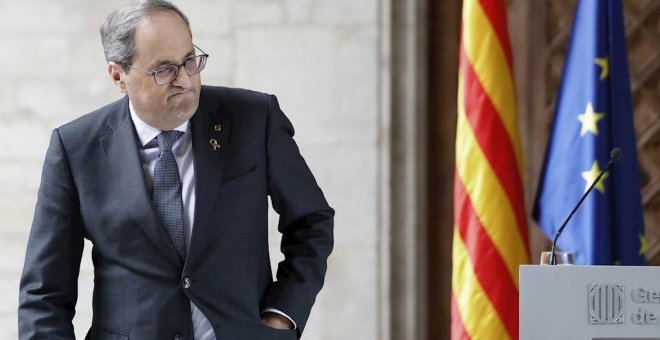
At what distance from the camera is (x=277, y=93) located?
4.52 m

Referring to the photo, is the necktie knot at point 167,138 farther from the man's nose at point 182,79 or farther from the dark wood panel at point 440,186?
the dark wood panel at point 440,186

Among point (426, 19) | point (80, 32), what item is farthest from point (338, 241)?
point (80, 32)

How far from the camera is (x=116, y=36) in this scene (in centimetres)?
247

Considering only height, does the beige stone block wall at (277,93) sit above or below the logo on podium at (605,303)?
above

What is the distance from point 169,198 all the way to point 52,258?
0.33 meters

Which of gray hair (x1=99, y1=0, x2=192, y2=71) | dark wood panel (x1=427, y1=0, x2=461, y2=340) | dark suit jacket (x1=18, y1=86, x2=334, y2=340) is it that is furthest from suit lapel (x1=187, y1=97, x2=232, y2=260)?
dark wood panel (x1=427, y1=0, x2=461, y2=340)

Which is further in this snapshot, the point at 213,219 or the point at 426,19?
the point at 426,19

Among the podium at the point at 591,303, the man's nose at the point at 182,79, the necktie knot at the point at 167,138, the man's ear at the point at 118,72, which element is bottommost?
the podium at the point at 591,303

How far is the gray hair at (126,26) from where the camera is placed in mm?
2441

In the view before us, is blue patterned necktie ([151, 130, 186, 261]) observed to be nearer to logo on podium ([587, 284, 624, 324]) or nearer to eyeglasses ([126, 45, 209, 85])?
eyeglasses ([126, 45, 209, 85])

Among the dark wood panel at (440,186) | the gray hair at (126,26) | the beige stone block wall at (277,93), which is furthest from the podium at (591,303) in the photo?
the dark wood panel at (440,186)

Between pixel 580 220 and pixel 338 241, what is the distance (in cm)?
107

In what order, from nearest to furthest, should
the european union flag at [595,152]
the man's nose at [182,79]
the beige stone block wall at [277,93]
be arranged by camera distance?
the man's nose at [182,79]
the european union flag at [595,152]
the beige stone block wall at [277,93]

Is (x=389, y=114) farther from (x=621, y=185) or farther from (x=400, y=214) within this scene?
(x=621, y=185)
